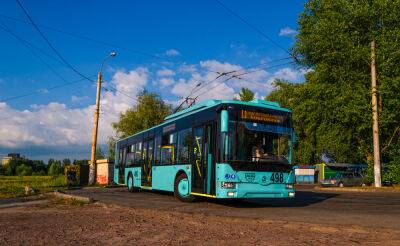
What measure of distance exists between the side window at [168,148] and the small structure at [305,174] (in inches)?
1592

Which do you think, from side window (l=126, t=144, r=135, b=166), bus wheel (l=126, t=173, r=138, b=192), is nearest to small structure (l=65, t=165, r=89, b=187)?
side window (l=126, t=144, r=135, b=166)

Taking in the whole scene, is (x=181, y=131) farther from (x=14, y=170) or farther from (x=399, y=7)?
(x=14, y=170)

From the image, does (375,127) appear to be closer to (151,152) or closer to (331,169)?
(151,152)

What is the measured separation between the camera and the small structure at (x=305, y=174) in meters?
56.7

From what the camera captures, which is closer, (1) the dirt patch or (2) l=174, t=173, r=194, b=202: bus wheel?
(1) the dirt patch

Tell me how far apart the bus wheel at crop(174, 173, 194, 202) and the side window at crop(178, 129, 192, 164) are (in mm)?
574

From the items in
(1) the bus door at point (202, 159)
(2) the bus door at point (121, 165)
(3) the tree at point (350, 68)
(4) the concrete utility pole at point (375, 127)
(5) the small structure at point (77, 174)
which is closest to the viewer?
(1) the bus door at point (202, 159)

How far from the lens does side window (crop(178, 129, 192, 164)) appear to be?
16047mm

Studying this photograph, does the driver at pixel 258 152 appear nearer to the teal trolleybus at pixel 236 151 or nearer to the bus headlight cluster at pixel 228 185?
the teal trolleybus at pixel 236 151

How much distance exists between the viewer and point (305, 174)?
187 feet

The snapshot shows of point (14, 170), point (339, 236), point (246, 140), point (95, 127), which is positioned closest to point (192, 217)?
point (246, 140)

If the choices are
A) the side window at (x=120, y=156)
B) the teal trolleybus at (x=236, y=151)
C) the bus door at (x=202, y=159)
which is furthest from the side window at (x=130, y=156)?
the bus door at (x=202, y=159)

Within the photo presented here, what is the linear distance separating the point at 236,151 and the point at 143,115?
44.9 meters

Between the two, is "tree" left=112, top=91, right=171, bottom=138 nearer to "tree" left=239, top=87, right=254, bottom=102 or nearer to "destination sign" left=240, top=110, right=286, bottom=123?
"tree" left=239, top=87, right=254, bottom=102
